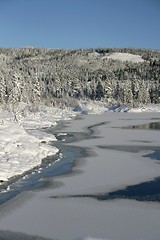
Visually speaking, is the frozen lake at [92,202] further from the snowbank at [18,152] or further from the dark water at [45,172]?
the snowbank at [18,152]

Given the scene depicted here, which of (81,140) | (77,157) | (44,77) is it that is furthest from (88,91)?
(77,157)

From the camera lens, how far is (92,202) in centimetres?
1661

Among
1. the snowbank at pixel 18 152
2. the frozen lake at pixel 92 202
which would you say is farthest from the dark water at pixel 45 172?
the snowbank at pixel 18 152

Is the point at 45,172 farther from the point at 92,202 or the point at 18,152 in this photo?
the point at 92,202

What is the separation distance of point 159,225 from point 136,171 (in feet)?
30.6

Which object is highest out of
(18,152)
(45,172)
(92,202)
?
(18,152)

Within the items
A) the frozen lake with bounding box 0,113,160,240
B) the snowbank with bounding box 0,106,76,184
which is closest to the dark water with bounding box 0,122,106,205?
the frozen lake with bounding box 0,113,160,240

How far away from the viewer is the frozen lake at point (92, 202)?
43.3ft

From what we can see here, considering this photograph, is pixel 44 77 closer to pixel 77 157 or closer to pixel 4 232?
pixel 77 157

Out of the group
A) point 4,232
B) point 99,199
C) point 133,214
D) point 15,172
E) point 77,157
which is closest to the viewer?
point 4,232

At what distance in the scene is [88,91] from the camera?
136625 millimetres

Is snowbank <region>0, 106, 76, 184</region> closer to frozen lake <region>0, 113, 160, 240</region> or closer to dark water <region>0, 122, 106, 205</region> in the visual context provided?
dark water <region>0, 122, 106, 205</region>

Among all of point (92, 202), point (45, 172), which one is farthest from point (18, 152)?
point (92, 202)

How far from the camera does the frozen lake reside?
43.3 ft
